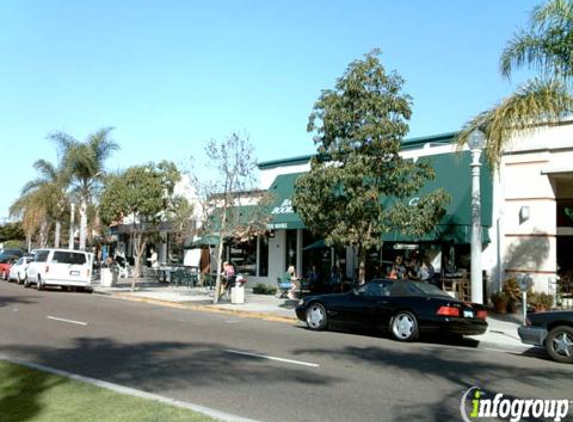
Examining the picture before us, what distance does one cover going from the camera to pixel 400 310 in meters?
13.9

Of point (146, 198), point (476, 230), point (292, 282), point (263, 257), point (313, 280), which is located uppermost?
point (146, 198)

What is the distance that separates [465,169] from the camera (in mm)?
20203

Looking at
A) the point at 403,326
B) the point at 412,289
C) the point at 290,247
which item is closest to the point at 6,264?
the point at 290,247

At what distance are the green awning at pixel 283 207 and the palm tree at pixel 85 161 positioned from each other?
39.2 feet

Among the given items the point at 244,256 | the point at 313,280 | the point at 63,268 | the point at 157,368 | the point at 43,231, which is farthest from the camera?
the point at 43,231

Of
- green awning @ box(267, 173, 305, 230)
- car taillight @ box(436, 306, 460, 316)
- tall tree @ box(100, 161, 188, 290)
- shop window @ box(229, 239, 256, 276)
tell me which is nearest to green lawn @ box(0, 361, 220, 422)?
car taillight @ box(436, 306, 460, 316)

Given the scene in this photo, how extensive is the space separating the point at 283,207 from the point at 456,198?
26.7ft

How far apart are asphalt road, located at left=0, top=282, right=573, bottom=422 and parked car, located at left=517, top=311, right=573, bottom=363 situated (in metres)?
0.31

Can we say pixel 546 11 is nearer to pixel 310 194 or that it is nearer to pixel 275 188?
pixel 310 194

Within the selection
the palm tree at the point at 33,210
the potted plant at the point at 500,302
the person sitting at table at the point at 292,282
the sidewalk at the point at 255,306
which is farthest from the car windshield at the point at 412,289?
the palm tree at the point at 33,210

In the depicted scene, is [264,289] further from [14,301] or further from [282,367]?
[282,367]

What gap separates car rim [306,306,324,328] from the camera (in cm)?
1545

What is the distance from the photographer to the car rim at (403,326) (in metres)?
13.6

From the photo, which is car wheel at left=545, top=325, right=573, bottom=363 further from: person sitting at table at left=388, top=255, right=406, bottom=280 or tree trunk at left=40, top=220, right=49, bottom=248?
tree trunk at left=40, top=220, right=49, bottom=248
